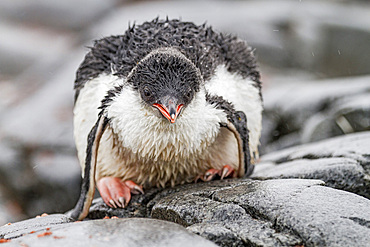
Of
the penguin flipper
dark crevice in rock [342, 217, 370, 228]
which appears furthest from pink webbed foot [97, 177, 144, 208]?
dark crevice in rock [342, 217, 370, 228]

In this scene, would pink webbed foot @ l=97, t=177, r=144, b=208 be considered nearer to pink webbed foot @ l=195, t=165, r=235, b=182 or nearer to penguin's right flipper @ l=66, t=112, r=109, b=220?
penguin's right flipper @ l=66, t=112, r=109, b=220

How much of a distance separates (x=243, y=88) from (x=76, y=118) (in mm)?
1413

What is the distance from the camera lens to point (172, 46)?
3.32 metres

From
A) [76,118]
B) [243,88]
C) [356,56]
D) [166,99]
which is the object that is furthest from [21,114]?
[356,56]

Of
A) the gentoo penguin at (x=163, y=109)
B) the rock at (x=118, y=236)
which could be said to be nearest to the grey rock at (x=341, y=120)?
the gentoo penguin at (x=163, y=109)

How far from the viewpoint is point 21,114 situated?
7.62 meters

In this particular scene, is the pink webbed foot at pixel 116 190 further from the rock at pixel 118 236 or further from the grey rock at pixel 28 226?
the rock at pixel 118 236

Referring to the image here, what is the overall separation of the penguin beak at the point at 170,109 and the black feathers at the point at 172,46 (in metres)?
0.56

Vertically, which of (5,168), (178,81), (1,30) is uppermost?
(1,30)

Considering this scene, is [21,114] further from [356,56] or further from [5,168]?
[356,56]

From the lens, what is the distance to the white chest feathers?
2.96m

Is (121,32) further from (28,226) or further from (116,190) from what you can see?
(28,226)

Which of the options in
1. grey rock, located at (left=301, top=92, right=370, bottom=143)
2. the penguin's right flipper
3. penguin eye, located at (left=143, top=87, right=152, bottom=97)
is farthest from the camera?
grey rock, located at (left=301, top=92, right=370, bottom=143)

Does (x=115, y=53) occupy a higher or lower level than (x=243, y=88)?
higher
